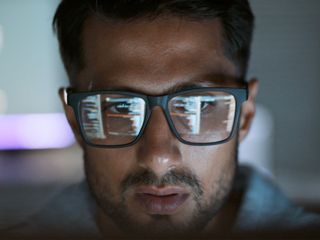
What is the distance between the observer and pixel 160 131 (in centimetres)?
102

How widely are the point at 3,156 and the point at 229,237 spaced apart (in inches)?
45.7

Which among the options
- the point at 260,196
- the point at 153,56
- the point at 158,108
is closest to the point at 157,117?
the point at 158,108

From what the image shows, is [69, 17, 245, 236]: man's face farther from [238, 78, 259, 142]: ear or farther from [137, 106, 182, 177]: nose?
[238, 78, 259, 142]: ear

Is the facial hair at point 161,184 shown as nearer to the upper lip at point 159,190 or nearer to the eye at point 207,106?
the upper lip at point 159,190

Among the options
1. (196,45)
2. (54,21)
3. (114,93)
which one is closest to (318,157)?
(196,45)

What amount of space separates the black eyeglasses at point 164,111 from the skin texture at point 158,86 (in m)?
0.02

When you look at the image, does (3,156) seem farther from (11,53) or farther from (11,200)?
(11,200)

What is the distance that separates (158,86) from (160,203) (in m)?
0.25

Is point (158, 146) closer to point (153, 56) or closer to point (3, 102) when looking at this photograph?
point (153, 56)

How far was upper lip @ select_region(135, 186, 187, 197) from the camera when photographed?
3.45 ft

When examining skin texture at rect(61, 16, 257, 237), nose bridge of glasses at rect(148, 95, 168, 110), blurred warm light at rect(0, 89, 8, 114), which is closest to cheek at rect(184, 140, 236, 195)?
skin texture at rect(61, 16, 257, 237)

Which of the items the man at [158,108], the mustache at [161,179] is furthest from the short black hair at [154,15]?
the mustache at [161,179]

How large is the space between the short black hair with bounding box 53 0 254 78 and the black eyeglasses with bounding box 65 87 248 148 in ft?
0.51

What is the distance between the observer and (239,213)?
1117 millimetres
